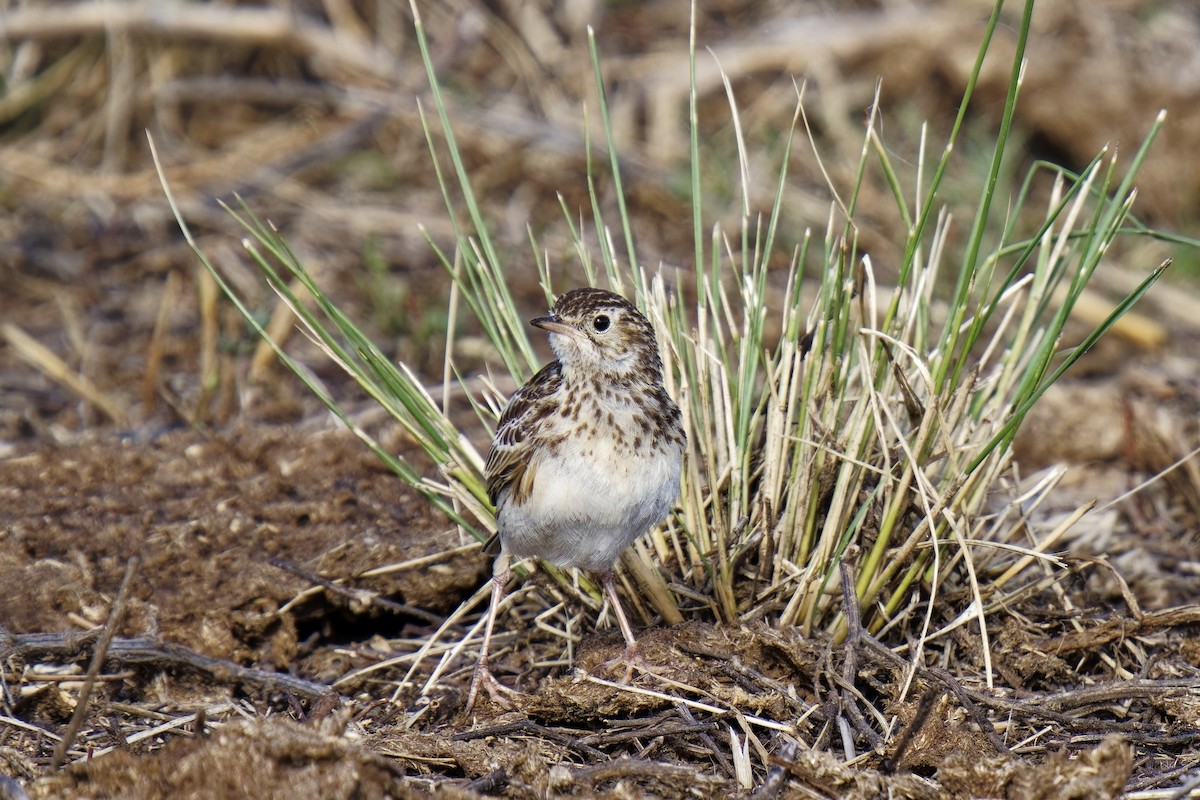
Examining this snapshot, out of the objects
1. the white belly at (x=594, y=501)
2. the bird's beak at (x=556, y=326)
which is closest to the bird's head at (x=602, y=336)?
the bird's beak at (x=556, y=326)

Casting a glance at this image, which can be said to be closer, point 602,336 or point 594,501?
point 594,501

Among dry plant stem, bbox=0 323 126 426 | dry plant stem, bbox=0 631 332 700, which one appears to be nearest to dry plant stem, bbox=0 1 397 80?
dry plant stem, bbox=0 323 126 426

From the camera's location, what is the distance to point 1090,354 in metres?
7.73

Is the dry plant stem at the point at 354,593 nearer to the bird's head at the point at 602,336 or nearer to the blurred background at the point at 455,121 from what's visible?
the bird's head at the point at 602,336

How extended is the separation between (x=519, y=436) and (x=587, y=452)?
27 cm

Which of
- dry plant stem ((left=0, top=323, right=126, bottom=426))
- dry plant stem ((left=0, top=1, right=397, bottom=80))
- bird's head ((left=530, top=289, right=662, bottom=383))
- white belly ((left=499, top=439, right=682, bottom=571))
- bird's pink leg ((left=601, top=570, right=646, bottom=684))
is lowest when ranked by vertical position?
dry plant stem ((left=0, top=323, right=126, bottom=426))

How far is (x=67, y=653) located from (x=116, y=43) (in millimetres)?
5948

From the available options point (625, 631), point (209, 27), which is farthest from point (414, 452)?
point (209, 27)

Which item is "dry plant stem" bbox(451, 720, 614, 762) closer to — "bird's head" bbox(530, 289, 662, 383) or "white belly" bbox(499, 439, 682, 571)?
"white belly" bbox(499, 439, 682, 571)

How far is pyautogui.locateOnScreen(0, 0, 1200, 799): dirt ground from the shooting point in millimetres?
3996

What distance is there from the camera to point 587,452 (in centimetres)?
434

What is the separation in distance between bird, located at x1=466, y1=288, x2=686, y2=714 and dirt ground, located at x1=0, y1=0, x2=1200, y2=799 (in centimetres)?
39

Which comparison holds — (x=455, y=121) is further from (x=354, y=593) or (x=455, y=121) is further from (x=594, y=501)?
(x=594, y=501)

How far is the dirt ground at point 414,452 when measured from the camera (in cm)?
400
